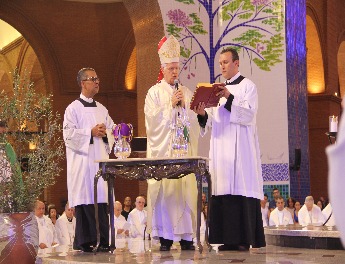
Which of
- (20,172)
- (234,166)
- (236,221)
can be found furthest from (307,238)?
(20,172)

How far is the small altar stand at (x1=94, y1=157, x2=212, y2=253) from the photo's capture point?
6.32m

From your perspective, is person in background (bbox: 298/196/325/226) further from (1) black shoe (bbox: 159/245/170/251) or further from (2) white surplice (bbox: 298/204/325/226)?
(1) black shoe (bbox: 159/245/170/251)

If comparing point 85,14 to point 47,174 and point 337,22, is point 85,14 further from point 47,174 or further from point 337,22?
point 47,174

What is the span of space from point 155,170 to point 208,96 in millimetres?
833

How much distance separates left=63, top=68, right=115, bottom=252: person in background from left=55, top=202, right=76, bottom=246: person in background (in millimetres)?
5350

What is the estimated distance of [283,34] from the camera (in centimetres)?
1195

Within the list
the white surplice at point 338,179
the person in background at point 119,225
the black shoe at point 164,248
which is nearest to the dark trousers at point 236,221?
the black shoe at point 164,248

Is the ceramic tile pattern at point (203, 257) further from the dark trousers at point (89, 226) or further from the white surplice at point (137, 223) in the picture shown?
the white surplice at point (137, 223)

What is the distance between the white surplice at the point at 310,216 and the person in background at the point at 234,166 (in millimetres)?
6211

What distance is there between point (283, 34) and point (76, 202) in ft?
20.2

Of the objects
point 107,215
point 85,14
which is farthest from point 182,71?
point 85,14

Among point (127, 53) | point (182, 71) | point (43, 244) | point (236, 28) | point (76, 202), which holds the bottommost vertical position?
point (43, 244)

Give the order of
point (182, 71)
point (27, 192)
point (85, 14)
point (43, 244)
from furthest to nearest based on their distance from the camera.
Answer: point (85, 14) → point (182, 71) → point (43, 244) → point (27, 192)

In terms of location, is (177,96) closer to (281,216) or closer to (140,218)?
(140,218)
